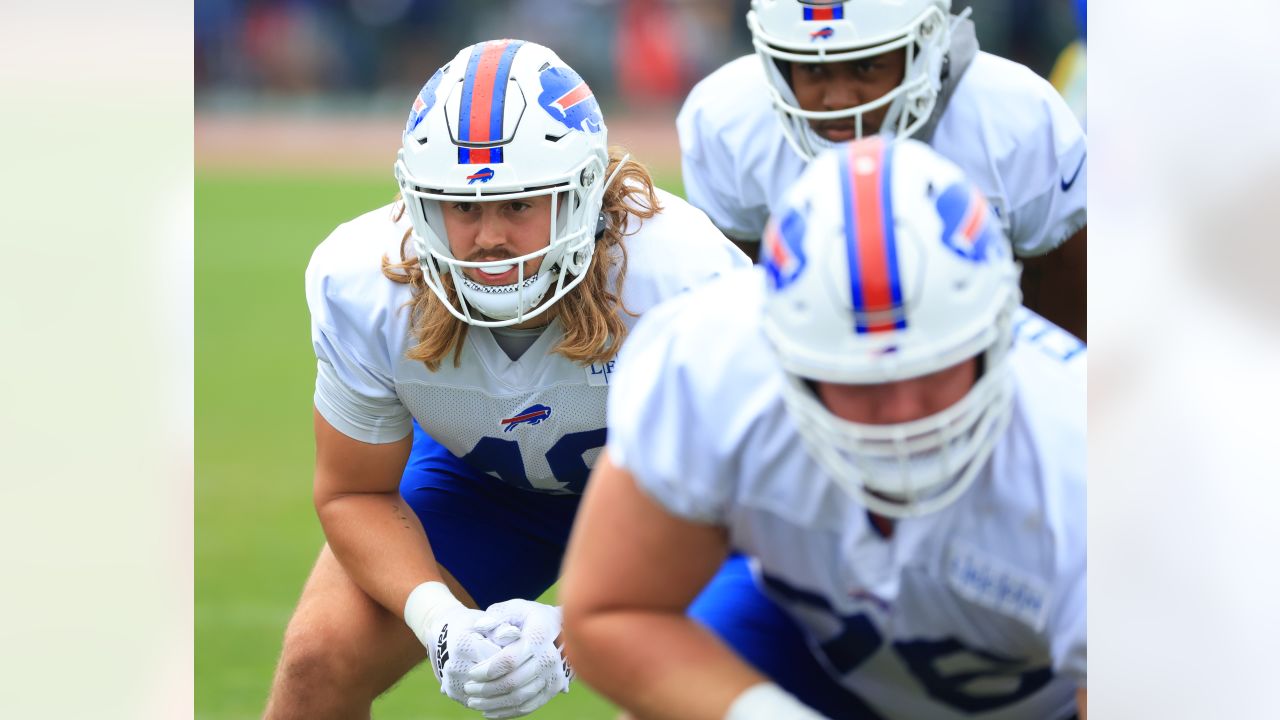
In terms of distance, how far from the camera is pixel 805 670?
190cm

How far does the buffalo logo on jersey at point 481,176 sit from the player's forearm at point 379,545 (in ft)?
1.66

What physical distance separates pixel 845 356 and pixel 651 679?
391mm

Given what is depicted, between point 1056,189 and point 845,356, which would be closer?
point 845,356

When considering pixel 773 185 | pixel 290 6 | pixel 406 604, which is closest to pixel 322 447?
pixel 406 604

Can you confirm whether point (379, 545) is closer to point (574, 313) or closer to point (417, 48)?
point (574, 313)

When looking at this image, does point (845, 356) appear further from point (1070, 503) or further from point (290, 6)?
point (290, 6)

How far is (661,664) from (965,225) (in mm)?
514

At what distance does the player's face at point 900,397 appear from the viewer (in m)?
1.49

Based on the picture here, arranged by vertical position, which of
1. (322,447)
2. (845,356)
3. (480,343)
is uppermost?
(845,356)

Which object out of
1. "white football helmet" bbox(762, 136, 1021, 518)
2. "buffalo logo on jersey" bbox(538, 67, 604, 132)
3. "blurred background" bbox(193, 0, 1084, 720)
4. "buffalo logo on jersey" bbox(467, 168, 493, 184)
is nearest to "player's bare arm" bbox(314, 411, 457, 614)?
"buffalo logo on jersey" bbox(467, 168, 493, 184)

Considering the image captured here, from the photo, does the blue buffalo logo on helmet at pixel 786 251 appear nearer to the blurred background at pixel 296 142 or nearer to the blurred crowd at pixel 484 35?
the blurred background at pixel 296 142

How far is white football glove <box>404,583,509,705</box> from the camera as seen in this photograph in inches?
86.0

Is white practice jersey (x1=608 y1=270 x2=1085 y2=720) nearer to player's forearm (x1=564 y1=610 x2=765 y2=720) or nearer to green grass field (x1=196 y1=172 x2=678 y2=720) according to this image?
player's forearm (x1=564 y1=610 x2=765 y2=720)

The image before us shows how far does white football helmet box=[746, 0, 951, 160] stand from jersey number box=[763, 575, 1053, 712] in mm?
909
